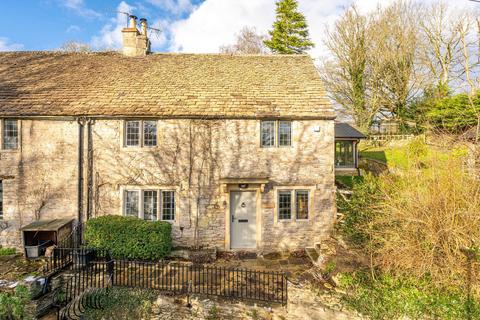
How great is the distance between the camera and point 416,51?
27.9 meters

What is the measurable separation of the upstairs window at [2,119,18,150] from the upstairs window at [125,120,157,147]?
15.5 ft

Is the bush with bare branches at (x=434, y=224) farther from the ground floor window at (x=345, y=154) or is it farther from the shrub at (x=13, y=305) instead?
the ground floor window at (x=345, y=154)

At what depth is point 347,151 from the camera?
68.7 ft

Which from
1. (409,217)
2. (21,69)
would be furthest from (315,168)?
(21,69)

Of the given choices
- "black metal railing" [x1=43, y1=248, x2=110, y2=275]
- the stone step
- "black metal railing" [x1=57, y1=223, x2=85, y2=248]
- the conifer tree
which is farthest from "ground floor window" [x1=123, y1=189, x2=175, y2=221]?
the conifer tree

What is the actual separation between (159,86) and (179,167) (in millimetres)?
4312

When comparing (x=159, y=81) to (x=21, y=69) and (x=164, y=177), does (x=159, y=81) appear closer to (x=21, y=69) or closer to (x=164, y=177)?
(x=164, y=177)

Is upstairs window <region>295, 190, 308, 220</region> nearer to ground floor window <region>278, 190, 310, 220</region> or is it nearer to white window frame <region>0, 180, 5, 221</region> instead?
ground floor window <region>278, 190, 310, 220</region>

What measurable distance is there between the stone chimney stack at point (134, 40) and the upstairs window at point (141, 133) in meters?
6.27

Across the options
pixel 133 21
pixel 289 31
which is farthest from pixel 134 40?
pixel 289 31

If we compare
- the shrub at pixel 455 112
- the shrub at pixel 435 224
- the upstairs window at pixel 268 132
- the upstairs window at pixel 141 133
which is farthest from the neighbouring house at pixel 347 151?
the upstairs window at pixel 141 133

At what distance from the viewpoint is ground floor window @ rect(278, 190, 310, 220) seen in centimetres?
1127

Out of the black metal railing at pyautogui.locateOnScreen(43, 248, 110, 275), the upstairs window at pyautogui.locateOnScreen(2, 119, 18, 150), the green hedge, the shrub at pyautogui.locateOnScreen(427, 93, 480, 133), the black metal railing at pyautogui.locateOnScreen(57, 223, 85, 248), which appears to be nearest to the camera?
the black metal railing at pyautogui.locateOnScreen(43, 248, 110, 275)

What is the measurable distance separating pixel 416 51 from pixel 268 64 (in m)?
22.7
